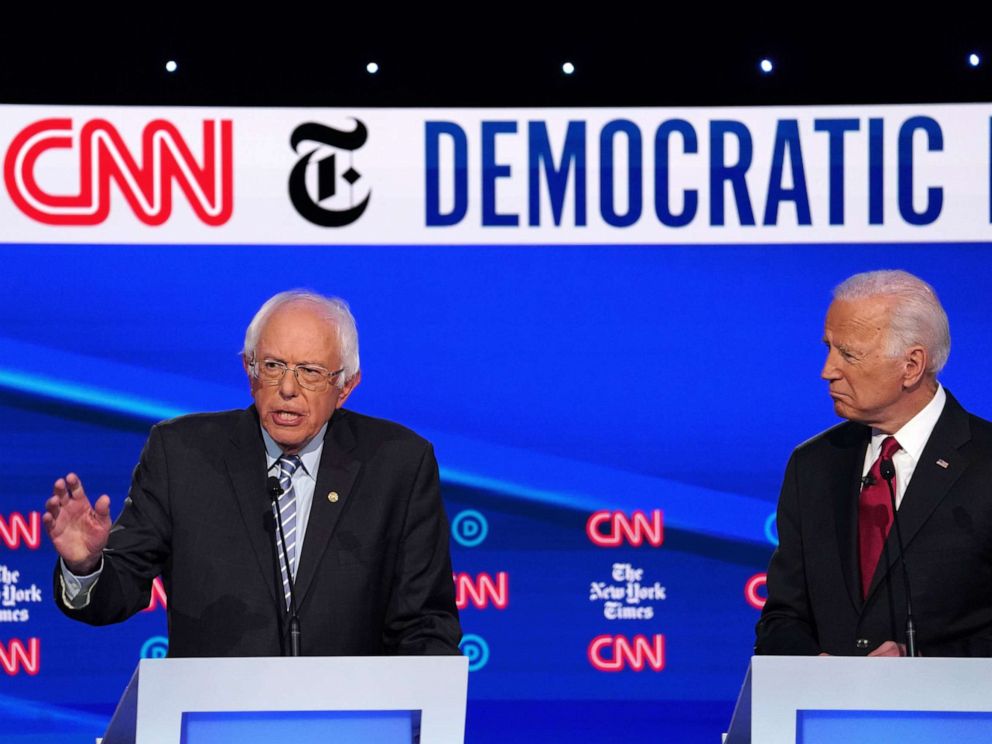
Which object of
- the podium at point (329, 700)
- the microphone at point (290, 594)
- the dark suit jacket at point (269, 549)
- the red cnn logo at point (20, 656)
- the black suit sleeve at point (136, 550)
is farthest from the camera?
the red cnn logo at point (20, 656)

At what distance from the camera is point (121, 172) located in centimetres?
472

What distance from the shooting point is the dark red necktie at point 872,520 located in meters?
3.07

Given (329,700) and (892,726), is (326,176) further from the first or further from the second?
(892,726)

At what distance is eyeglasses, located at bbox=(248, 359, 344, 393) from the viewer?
304 cm

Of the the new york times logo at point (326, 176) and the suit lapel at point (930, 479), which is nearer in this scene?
the suit lapel at point (930, 479)

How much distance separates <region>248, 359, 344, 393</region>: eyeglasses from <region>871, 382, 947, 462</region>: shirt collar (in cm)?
120

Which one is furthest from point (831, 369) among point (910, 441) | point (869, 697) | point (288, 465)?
point (288, 465)

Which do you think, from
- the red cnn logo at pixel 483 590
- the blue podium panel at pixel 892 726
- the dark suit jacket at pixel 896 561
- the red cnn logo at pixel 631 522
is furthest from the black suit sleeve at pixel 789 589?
the red cnn logo at pixel 483 590

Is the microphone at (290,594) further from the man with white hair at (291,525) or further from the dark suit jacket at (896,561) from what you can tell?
the dark suit jacket at (896,561)

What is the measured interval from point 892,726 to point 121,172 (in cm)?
330

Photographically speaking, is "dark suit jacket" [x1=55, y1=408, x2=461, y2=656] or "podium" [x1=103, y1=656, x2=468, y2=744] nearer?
"podium" [x1=103, y1=656, x2=468, y2=744]

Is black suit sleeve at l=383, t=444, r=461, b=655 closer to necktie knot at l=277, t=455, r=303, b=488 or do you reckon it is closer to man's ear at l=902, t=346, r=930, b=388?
necktie knot at l=277, t=455, r=303, b=488

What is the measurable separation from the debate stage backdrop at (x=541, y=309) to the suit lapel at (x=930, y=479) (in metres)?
1.61

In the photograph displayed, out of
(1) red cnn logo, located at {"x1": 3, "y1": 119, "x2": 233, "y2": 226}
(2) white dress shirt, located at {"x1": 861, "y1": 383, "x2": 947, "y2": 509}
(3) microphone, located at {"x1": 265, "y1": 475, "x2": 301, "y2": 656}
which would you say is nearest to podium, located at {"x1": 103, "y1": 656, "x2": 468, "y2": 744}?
(3) microphone, located at {"x1": 265, "y1": 475, "x2": 301, "y2": 656}
